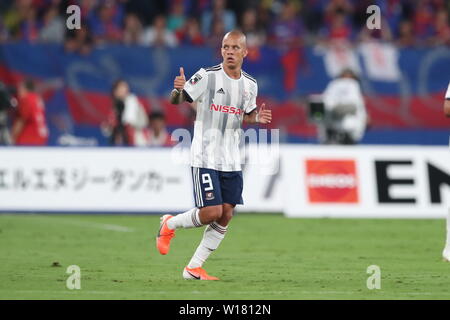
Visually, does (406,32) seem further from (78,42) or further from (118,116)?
(78,42)

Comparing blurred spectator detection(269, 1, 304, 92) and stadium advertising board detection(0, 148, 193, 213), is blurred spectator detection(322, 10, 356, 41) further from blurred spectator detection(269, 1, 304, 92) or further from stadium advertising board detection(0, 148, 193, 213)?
stadium advertising board detection(0, 148, 193, 213)

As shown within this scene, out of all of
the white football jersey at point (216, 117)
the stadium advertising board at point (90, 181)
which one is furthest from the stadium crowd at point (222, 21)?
the white football jersey at point (216, 117)

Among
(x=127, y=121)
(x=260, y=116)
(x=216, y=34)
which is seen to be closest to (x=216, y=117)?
(x=260, y=116)

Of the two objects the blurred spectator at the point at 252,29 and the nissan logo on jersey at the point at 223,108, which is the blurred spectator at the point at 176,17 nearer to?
the blurred spectator at the point at 252,29

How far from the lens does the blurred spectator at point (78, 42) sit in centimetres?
2400

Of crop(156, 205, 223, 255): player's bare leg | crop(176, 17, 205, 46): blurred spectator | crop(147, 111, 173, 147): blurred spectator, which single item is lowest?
crop(156, 205, 223, 255): player's bare leg

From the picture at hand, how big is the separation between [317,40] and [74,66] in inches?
215

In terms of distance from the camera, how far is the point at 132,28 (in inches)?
1009

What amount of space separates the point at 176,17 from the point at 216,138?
1526cm

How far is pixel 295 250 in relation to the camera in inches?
592

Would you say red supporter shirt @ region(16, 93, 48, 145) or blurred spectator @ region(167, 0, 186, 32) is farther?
blurred spectator @ region(167, 0, 186, 32)

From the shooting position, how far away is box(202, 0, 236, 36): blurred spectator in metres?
26.1

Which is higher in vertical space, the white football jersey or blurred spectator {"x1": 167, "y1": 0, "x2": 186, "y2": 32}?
blurred spectator {"x1": 167, "y1": 0, "x2": 186, "y2": 32}

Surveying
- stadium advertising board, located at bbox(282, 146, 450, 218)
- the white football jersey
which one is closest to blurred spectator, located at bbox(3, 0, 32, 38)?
stadium advertising board, located at bbox(282, 146, 450, 218)
